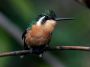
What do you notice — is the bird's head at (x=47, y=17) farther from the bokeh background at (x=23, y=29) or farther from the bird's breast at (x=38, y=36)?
the bokeh background at (x=23, y=29)

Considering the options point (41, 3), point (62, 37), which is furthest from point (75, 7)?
point (62, 37)

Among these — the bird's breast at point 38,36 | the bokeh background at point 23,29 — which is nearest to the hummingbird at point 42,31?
the bird's breast at point 38,36

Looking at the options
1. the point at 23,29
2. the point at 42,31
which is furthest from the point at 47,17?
the point at 23,29

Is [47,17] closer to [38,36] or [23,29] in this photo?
[38,36]

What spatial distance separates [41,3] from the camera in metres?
5.00

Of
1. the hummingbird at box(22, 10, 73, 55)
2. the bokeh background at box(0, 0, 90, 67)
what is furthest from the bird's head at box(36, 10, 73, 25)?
the bokeh background at box(0, 0, 90, 67)

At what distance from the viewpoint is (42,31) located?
2.38 meters

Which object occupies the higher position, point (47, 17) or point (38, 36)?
point (47, 17)

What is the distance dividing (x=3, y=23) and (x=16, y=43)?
409mm

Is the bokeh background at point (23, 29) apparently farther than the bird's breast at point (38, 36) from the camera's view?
Yes

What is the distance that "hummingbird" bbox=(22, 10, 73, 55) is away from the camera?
93.2 inches

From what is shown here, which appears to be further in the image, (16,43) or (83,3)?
(16,43)

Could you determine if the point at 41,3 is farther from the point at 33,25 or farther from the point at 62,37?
the point at 33,25

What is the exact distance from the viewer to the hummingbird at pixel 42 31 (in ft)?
7.77
